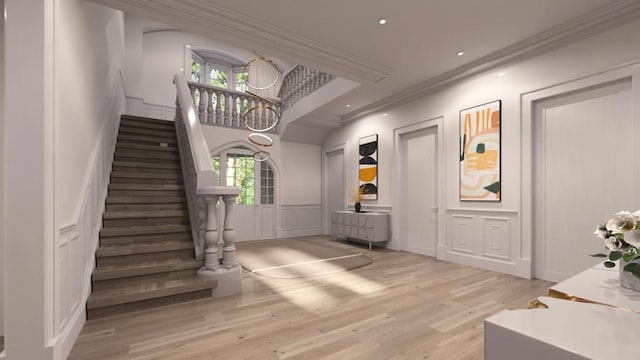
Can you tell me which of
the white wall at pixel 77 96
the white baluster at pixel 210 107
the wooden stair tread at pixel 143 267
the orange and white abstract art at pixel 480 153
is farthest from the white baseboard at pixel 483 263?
the white baluster at pixel 210 107

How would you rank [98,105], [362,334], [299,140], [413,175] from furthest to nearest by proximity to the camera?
[299,140] → [413,175] → [98,105] → [362,334]

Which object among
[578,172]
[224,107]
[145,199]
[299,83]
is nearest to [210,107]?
[224,107]

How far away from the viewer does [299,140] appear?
7883 millimetres

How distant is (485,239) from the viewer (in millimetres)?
4230

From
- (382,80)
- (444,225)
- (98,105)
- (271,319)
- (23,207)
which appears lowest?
(271,319)

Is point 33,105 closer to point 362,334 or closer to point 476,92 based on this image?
point 362,334

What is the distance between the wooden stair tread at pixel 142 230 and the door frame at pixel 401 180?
3893 millimetres

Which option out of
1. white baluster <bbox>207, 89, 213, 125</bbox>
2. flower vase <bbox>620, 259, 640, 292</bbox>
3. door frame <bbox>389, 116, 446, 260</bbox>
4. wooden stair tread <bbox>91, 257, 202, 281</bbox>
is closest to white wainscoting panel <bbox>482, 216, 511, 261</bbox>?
door frame <bbox>389, 116, 446, 260</bbox>

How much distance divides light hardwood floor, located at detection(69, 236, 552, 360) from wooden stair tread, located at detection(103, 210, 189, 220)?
128 centimetres

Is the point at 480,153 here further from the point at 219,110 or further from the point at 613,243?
the point at 219,110

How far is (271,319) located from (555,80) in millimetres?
4334

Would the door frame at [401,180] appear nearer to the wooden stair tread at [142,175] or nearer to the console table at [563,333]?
the wooden stair tread at [142,175]

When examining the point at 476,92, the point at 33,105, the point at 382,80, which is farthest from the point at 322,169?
the point at 33,105

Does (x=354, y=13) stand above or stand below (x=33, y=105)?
above
